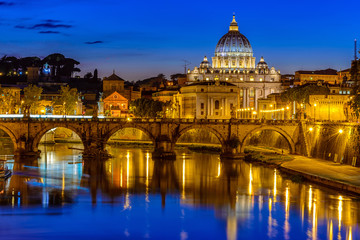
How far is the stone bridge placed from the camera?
218 feet

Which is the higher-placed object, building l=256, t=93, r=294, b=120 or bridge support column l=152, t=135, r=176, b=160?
building l=256, t=93, r=294, b=120

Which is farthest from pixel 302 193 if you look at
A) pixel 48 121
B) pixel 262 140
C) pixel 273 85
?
pixel 273 85

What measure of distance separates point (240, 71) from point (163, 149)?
310 feet

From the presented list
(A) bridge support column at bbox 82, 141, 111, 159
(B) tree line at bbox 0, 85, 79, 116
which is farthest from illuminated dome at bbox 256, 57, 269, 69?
(A) bridge support column at bbox 82, 141, 111, 159

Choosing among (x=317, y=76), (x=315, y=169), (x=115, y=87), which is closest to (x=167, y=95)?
(x=115, y=87)

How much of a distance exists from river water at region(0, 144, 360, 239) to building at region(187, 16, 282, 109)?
Result: 309 feet

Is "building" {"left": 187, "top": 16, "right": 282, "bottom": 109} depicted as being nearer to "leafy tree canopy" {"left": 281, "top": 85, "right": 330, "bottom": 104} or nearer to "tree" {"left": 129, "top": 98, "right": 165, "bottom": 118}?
"tree" {"left": 129, "top": 98, "right": 165, "bottom": 118}

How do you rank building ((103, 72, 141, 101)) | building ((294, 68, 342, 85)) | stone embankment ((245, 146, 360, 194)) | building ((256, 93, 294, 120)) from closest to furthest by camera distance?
1. stone embankment ((245, 146, 360, 194))
2. building ((256, 93, 294, 120))
3. building ((103, 72, 141, 101))
4. building ((294, 68, 342, 85))

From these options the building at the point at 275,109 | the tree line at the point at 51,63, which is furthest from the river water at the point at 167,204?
the tree line at the point at 51,63

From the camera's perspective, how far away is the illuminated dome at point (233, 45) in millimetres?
162875

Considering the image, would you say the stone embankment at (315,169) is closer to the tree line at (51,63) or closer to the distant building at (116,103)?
the distant building at (116,103)

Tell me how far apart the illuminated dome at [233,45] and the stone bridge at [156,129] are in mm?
96259

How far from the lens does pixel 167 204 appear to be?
138ft

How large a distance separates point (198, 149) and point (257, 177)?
83.6ft
